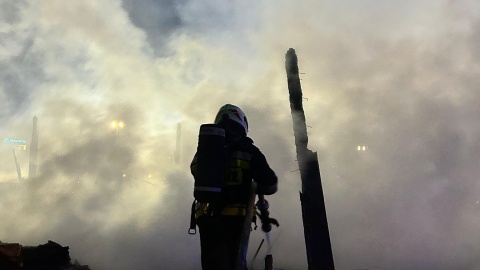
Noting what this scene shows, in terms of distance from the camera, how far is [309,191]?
953 cm

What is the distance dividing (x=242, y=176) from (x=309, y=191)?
22.6 feet

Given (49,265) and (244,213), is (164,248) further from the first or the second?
(244,213)

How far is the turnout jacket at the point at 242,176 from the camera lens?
2.97 meters

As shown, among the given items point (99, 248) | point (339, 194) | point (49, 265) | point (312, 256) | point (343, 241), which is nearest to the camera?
point (49, 265)

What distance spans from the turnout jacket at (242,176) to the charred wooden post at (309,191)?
6476 millimetres

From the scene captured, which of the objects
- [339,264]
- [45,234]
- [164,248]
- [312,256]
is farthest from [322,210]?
[45,234]

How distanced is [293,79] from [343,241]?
21.0 ft

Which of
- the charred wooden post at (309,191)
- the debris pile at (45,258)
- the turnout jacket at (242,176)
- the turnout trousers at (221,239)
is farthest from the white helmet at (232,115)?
the charred wooden post at (309,191)

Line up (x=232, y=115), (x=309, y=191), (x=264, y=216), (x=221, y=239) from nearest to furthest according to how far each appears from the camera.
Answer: (x=221, y=239)
(x=232, y=115)
(x=264, y=216)
(x=309, y=191)

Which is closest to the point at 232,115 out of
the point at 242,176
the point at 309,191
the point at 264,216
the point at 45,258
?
the point at 242,176

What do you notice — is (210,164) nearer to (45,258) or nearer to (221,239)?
(221,239)

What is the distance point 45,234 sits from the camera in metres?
13.3

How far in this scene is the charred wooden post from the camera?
8.99 m

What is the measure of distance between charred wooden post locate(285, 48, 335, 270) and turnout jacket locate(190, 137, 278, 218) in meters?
6.48
